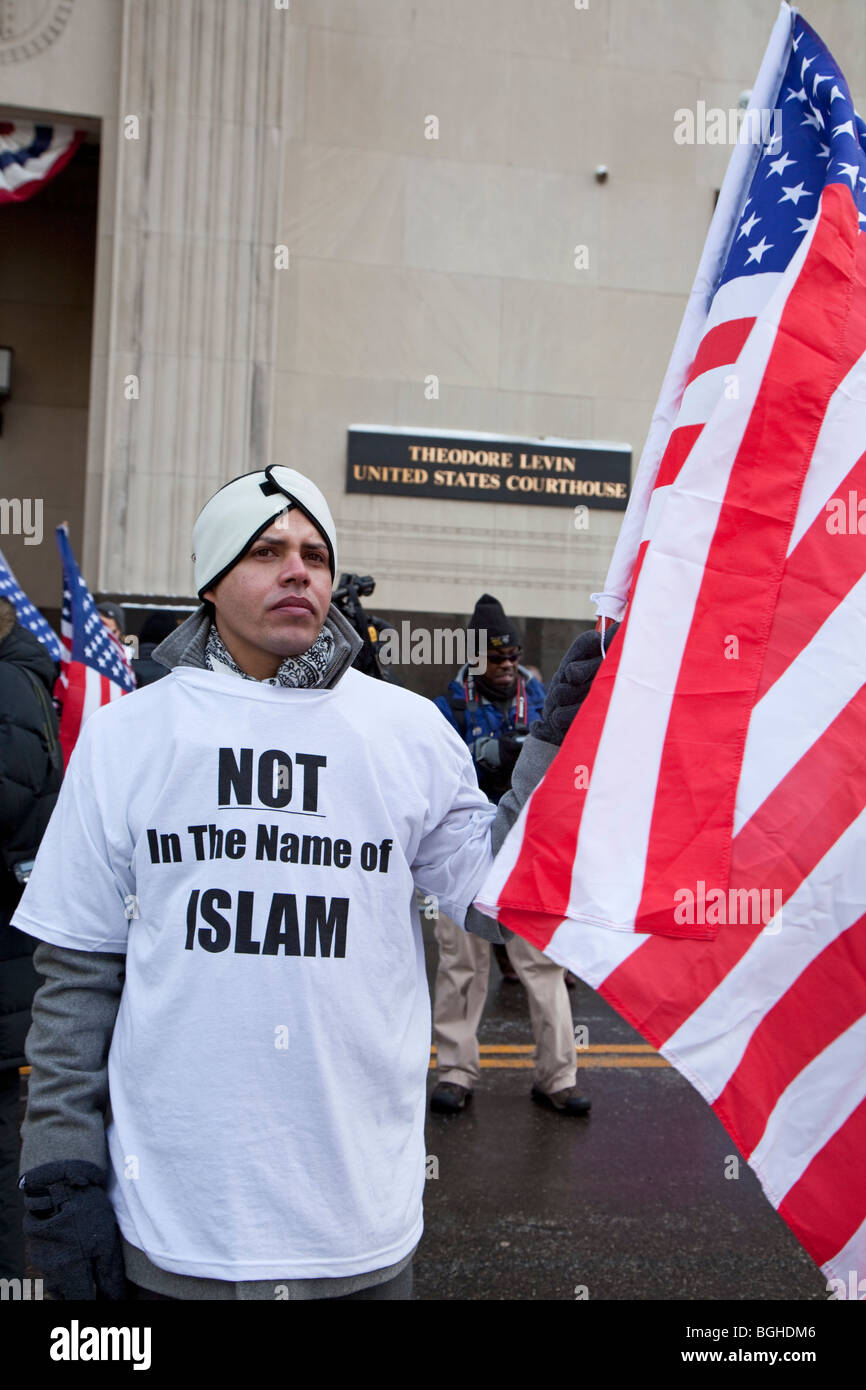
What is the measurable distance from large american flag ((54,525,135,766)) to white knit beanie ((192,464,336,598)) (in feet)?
13.1

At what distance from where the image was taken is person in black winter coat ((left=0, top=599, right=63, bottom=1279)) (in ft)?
10.7

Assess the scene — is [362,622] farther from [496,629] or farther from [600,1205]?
[600,1205]

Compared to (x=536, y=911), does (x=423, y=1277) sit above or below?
below

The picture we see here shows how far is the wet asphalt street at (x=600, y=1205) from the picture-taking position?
378 cm

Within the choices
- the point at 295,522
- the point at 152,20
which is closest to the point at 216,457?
the point at 152,20

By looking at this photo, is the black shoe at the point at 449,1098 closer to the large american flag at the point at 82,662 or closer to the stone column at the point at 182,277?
the large american flag at the point at 82,662

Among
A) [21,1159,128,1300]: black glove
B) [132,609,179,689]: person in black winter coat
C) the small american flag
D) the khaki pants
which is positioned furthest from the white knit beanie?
[132,609,179,689]: person in black winter coat

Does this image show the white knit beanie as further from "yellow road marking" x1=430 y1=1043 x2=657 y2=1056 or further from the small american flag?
"yellow road marking" x1=430 y1=1043 x2=657 y2=1056

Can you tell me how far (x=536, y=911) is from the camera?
2178 mm

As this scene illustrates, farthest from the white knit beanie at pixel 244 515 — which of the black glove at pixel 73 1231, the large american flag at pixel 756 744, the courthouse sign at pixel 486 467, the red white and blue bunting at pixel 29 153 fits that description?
the red white and blue bunting at pixel 29 153

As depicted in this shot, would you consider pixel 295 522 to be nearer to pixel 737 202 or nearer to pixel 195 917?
pixel 195 917

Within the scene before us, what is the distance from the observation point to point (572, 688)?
2.28 metres

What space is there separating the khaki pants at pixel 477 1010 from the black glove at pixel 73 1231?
3.39 m
